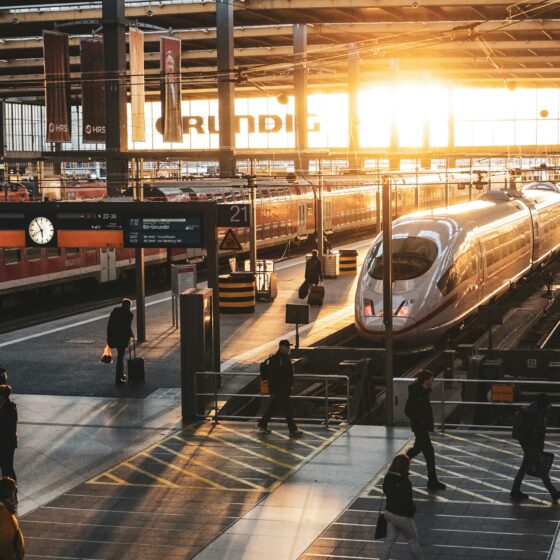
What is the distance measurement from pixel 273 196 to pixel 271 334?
→ 2778cm

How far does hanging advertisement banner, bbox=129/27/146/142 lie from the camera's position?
30.6 metres

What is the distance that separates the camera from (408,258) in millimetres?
27484

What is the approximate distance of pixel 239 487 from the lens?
1507 centimetres

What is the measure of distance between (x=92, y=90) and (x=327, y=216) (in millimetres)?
30586

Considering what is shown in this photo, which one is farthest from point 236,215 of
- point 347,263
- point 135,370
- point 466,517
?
point 347,263

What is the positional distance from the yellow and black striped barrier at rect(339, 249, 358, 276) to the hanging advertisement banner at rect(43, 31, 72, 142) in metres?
14.1

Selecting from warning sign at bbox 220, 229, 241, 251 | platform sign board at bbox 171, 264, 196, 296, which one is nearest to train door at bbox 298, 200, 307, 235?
warning sign at bbox 220, 229, 241, 251

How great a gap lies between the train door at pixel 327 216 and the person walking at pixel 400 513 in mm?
49717

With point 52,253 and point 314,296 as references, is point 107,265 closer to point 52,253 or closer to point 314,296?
point 52,253

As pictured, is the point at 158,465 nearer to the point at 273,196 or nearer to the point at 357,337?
the point at 357,337

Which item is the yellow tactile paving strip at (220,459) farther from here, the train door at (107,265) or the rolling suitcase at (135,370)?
the train door at (107,265)

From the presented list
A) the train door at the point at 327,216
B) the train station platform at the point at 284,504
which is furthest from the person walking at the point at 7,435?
the train door at the point at 327,216

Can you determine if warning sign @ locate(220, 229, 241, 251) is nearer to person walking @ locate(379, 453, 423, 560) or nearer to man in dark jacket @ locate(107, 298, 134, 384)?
man in dark jacket @ locate(107, 298, 134, 384)

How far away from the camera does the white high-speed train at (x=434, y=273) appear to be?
26141mm
